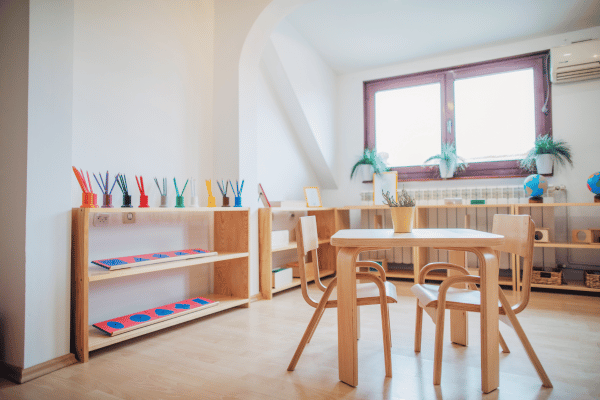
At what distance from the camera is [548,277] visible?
356 cm

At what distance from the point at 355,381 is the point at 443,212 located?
304 centimetres

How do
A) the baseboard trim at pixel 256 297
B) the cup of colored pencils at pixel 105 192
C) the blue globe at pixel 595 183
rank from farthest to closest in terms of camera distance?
the blue globe at pixel 595 183, the baseboard trim at pixel 256 297, the cup of colored pencils at pixel 105 192

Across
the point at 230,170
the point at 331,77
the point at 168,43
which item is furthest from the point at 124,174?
the point at 331,77

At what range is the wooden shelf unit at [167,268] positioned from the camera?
6.44ft

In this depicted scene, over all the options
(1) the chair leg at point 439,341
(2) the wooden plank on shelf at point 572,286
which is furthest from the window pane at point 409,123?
(1) the chair leg at point 439,341

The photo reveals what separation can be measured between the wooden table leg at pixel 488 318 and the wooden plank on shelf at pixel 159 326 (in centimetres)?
179

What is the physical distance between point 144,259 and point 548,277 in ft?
11.8

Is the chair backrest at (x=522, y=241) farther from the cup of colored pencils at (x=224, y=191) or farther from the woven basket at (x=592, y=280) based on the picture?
the woven basket at (x=592, y=280)

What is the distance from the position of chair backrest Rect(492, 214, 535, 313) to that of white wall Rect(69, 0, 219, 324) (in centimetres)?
224

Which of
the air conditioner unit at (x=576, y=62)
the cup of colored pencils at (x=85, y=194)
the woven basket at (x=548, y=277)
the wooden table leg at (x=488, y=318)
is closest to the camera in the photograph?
the wooden table leg at (x=488, y=318)

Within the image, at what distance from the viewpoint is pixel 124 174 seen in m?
2.50

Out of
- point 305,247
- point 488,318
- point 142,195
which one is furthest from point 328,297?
point 142,195

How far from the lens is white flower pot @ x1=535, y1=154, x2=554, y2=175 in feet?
12.4

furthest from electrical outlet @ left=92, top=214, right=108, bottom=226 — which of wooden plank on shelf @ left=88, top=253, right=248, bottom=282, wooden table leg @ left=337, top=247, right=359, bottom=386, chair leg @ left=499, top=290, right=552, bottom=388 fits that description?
chair leg @ left=499, top=290, right=552, bottom=388
